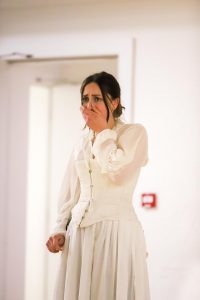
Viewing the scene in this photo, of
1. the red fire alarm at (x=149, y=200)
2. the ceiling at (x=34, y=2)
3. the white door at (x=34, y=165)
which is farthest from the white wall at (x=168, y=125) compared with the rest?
the white door at (x=34, y=165)

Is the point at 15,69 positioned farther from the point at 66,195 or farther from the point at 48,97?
the point at 66,195

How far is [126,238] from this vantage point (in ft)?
5.84

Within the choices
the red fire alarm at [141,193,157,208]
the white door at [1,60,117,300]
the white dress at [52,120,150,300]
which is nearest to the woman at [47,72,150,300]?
the white dress at [52,120,150,300]

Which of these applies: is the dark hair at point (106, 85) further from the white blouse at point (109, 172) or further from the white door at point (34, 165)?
the white door at point (34, 165)

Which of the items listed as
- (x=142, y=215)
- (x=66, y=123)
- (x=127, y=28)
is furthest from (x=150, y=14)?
(x=142, y=215)

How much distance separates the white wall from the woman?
37.8 inches

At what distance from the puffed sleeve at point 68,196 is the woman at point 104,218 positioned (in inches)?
0.8

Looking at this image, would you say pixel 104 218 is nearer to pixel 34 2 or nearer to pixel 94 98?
pixel 94 98

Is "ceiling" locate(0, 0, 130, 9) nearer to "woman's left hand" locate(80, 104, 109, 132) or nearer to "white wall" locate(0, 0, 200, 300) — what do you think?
"white wall" locate(0, 0, 200, 300)

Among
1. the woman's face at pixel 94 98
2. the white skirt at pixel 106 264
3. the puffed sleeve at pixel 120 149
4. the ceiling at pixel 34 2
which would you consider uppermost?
the ceiling at pixel 34 2

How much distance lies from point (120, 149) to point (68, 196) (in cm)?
30

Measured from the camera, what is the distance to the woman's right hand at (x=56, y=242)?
1819 millimetres

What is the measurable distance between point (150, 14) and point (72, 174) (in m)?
1.30

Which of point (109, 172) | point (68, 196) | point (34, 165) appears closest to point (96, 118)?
point (109, 172)
